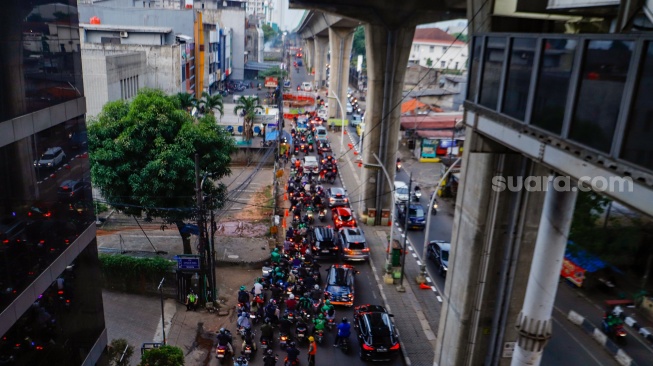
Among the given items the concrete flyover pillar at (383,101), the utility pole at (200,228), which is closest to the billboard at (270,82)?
the concrete flyover pillar at (383,101)

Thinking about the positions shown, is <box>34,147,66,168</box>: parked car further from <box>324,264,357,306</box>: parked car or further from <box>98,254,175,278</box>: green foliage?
<box>324,264,357,306</box>: parked car

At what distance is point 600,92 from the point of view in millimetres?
6723

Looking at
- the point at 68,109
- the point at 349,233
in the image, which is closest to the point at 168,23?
the point at 349,233

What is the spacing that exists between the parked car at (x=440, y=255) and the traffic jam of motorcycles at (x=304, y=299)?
351 centimetres

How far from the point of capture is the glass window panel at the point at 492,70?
32.2ft

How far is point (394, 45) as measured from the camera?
99.7ft

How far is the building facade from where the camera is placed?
10.3 meters

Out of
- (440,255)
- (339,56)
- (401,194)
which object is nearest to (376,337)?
(440,255)

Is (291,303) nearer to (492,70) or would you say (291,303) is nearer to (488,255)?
(488,255)

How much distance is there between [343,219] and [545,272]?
808 inches

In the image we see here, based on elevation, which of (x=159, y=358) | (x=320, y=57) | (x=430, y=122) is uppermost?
(x=320, y=57)

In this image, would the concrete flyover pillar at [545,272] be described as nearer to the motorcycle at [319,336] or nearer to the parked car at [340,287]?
the motorcycle at [319,336]

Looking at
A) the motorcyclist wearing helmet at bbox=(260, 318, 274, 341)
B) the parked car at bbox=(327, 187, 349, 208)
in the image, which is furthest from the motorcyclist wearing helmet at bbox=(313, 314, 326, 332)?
the parked car at bbox=(327, 187, 349, 208)

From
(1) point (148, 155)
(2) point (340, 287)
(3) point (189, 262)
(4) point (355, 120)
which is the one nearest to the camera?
(3) point (189, 262)
